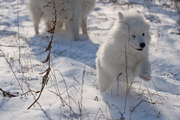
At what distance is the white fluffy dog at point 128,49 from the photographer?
259 cm

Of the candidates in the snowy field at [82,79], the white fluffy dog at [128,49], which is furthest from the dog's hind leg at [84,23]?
the white fluffy dog at [128,49]

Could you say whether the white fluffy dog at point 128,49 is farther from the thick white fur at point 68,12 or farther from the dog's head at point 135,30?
the thick white fur at point 68,12

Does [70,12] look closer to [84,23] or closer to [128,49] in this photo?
[84,23]

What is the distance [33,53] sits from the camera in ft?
15.1

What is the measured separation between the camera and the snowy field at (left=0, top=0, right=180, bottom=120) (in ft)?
6.93

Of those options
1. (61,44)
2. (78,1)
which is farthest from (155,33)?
(61,44)

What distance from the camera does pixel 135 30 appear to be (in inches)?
102

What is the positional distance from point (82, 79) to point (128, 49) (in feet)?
2.74

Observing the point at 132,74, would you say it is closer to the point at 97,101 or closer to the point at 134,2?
the point at 97,101

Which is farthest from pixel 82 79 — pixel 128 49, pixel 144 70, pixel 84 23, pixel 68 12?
pixel 84 23

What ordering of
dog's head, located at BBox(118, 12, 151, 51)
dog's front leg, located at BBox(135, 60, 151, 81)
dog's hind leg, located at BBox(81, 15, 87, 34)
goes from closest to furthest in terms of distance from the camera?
1. dog's head, located at BBox(118, 12, 151, 51)
2. dog's front leg, located at BBox(135, 60, 151, 81)
3. dog's hind leg, located at BBox(81, 15, 87, 34)

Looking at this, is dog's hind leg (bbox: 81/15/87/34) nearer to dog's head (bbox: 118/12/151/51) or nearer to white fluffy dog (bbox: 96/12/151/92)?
white fluffy dog (bbox: 96/12/151/92)

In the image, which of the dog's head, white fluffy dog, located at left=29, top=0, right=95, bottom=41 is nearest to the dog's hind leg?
white fluffy dog, located at left=29, top=0, right=95, bottom=41

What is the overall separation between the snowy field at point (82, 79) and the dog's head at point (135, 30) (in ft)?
1.88
